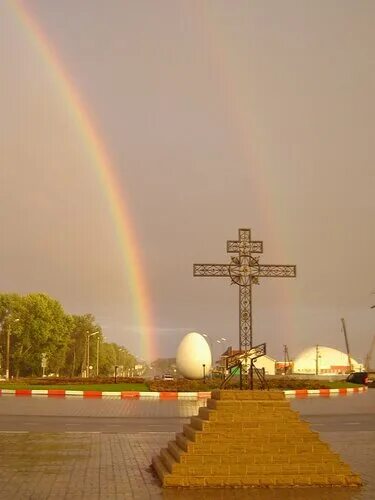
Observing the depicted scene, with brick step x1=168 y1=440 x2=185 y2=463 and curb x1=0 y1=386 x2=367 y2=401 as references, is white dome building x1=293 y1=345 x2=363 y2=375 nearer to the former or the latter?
curb x1=0 y1=386 x2=367 y2=401

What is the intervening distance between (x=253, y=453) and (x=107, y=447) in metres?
5.73

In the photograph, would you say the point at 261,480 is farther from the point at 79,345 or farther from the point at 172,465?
the point at 79,345

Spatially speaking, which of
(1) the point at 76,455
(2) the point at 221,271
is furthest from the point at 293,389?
(1) the point at 76,455

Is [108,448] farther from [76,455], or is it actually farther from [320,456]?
[320,456]

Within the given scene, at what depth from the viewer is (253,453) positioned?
10391mm

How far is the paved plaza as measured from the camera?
396 inches

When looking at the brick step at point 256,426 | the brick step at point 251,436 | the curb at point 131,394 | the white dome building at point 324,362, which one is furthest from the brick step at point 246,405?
the white dome building at point 324,362

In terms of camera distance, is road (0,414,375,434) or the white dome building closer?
road (0,414,375,434)

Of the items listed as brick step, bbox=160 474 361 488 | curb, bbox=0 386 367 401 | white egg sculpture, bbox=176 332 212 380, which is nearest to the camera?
brick step, bbox=160 474 361 488

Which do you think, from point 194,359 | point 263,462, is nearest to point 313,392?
point 194,359

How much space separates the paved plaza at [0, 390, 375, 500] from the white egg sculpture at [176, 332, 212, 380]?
28231 mm

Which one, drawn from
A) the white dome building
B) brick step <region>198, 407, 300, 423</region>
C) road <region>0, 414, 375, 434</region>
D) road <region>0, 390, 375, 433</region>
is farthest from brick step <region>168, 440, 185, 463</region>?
the white dome building

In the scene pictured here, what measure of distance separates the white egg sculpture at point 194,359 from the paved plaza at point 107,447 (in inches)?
1111

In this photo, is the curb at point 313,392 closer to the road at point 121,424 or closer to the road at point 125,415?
the road at point 125,415
